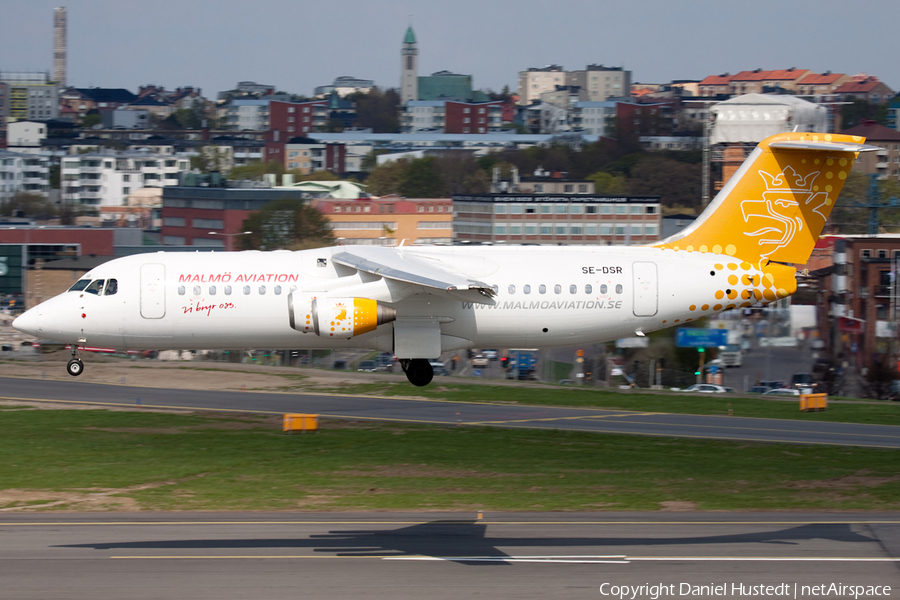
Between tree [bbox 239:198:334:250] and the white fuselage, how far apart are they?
5539 cm

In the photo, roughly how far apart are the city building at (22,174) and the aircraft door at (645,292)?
158320mm

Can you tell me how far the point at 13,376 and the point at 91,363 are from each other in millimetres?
4123

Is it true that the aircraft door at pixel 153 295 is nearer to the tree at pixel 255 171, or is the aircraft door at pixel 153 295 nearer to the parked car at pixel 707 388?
the parked car at pixel 707 388

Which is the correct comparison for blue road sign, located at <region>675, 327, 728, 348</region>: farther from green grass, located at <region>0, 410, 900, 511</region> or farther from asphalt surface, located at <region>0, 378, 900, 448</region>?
green grass, located at <region>0, 410, 900, 511</region>

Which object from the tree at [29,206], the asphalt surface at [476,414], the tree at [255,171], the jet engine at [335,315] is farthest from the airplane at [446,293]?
the tree at [255,171]

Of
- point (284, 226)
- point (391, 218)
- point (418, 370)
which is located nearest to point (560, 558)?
point (418, 370)

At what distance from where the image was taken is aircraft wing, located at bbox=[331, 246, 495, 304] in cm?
2461

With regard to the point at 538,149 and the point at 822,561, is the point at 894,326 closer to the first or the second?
the point at 822,561

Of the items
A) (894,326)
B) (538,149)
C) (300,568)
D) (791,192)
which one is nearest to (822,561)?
(300,568)

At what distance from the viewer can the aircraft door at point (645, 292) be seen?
27.2m

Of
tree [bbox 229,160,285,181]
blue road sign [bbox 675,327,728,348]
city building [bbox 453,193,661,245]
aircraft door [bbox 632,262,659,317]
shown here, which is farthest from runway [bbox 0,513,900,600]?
tree [bbox 229,160,285,181]

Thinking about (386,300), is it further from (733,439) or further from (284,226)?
(284,226)

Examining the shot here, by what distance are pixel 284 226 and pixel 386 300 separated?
64481mm

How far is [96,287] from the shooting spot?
2736 centimetres
